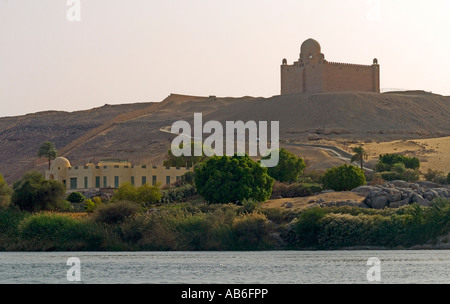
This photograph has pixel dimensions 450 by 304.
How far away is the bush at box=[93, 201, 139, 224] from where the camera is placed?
42812 mm

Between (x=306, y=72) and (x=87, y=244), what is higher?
(x=306, y=72)

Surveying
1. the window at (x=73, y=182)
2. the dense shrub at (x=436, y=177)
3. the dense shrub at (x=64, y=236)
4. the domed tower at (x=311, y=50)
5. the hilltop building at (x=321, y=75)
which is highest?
the domed tower at (x=311, y=50)

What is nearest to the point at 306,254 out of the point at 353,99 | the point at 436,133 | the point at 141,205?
the point at 141,205

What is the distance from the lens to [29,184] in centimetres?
4669

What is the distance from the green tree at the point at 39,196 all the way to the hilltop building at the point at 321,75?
219 feet

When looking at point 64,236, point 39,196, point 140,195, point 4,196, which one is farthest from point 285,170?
point 64,236

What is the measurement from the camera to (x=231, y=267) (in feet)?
102

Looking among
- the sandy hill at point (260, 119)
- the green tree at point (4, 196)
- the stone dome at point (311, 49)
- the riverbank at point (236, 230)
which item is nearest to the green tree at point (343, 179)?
the riverbank at point (236, 230)

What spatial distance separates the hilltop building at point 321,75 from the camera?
366 feet

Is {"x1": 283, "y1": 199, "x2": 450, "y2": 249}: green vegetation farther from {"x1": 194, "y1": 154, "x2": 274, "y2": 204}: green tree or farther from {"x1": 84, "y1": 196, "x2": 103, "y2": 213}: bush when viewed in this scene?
{"x1": 84, "y1": 196, "x2": 103, "y2": 213}: bush

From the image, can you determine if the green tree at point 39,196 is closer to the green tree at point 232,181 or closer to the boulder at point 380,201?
the green tree at point 232,181

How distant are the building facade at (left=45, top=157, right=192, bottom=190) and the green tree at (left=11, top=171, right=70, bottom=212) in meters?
13.1
